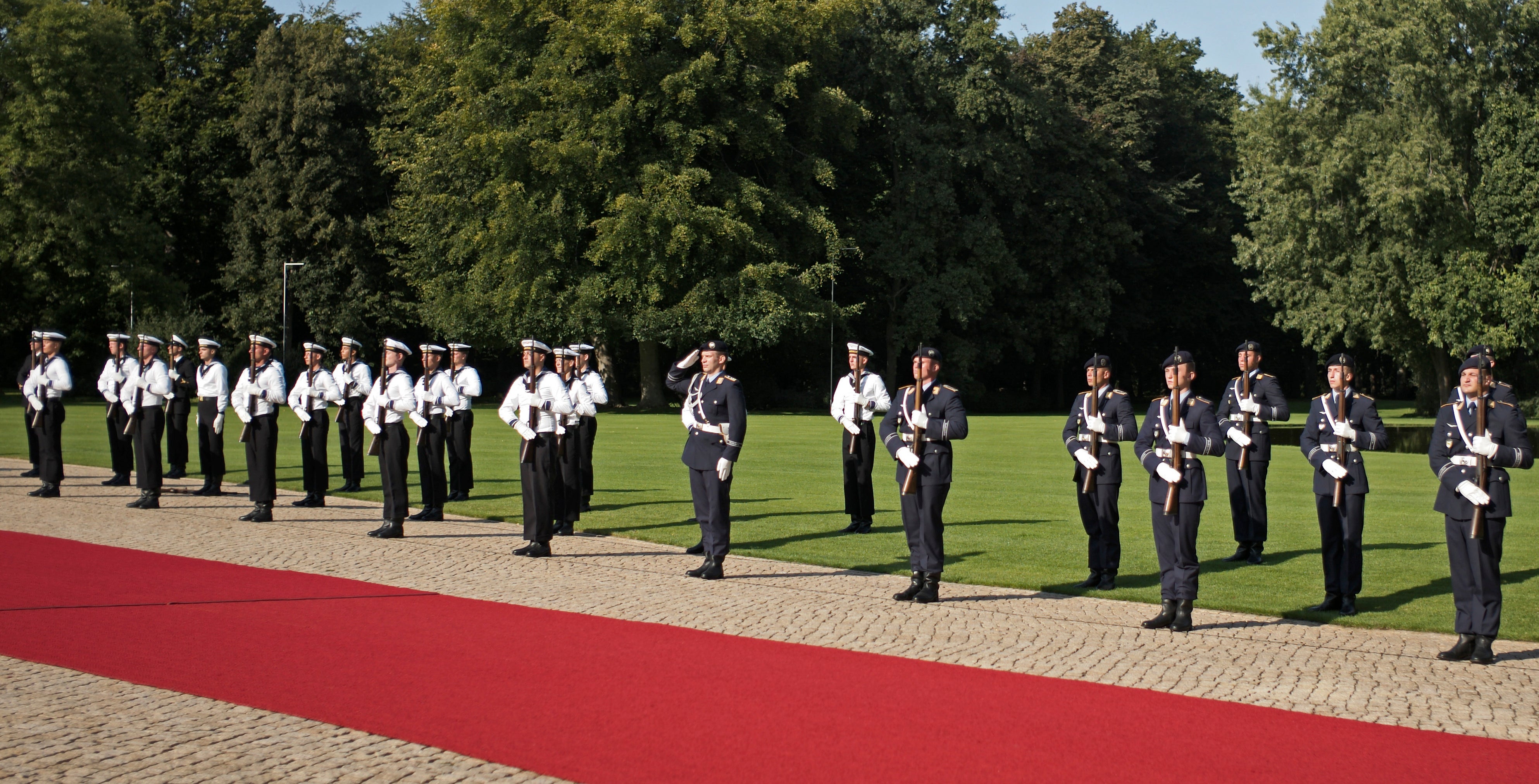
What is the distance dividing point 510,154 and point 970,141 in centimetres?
1885

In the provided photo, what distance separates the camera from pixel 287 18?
2418 inches

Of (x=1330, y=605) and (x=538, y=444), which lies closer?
(x=1330, y=605)

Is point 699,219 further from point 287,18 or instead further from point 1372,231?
point 287,18

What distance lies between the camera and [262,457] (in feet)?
49.2

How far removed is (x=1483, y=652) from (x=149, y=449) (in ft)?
47.6

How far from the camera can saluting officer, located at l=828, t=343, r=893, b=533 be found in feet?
47.6

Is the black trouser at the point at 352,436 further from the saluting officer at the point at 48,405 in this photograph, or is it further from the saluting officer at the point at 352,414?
the saluting officer at the point at 48,405

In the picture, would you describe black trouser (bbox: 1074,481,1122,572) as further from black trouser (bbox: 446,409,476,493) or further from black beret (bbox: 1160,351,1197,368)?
black trouser (bbox: 446,409,476,493)

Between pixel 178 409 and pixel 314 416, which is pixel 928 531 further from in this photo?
pixel 178 409

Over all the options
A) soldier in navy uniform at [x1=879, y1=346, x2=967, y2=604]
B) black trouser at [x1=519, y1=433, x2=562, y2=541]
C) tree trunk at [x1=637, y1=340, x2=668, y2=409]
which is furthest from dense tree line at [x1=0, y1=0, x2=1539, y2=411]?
soldier in navy uniform at [x1=879, y1=346, x2=967, y2=604]

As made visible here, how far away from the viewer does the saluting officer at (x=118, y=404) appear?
1734 centimetres

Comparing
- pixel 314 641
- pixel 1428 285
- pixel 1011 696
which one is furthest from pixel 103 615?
pixel 1428 285

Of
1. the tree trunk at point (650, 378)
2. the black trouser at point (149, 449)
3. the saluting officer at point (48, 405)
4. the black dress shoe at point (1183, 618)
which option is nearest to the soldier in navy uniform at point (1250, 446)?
the black dress shoe at point (1183, 618)

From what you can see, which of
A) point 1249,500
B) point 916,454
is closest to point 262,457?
point 916,454
